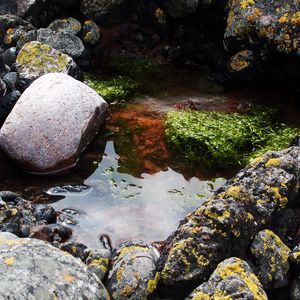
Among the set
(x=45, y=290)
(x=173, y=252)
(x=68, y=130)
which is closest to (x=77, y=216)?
(x=68, y=130)

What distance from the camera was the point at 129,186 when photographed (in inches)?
397

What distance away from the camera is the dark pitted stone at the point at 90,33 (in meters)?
14.6

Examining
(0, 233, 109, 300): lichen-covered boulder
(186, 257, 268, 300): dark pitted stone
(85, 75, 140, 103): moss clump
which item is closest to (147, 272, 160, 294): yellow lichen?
(186, 257, 268, 300): dark pitted stone

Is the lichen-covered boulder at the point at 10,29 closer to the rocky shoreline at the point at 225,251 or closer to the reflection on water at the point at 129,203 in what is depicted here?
the reflection on water at the point at 129,203

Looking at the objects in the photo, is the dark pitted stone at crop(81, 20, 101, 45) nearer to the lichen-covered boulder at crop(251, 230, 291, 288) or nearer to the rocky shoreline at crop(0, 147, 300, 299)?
the rocky shoreline at crop(0, 147, 300, 299)

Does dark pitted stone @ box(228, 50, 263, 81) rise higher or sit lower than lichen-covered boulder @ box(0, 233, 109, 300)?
higher

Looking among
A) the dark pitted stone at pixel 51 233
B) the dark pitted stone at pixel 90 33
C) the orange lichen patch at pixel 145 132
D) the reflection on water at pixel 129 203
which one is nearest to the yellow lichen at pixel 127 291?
the reflection on water at pixel 129 203

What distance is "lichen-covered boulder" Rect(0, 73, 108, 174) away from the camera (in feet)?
33.9

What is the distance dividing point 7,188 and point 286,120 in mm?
7160

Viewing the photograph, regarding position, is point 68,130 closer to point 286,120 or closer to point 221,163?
point 221,163

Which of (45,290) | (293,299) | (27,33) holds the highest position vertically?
(27,33)

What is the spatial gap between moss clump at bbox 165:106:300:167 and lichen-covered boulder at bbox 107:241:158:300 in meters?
3.96

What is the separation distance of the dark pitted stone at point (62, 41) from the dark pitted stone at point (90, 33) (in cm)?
51

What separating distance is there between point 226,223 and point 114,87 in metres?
7.55
